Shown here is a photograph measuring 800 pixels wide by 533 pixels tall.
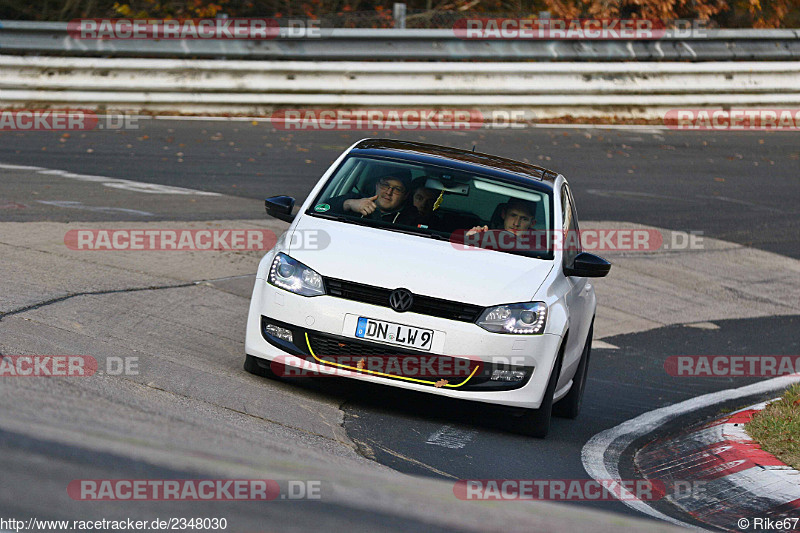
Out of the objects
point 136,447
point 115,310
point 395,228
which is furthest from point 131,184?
point 136,447

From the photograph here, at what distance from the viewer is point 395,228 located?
24.1 ft

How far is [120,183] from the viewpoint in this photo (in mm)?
13312

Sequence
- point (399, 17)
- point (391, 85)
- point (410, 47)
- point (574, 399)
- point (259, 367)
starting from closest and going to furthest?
point (259, 367) < point (574, 399) < point (391, 85) < point (410, 47) < point (399, 17)

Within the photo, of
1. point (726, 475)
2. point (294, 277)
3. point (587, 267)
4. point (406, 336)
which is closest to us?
point (726, 475)

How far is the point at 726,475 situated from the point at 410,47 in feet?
48.0

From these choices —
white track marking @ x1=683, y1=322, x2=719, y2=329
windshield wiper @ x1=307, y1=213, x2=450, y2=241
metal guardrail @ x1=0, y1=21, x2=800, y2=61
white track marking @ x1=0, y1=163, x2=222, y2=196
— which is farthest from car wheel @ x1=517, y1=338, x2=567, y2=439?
metal guardrail @ x1=0, y1=21, x2=800, y2=61

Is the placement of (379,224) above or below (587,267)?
above

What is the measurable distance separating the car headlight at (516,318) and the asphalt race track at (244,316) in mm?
569

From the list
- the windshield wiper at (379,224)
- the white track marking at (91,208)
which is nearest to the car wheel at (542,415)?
the windshield wiper at (379,224)

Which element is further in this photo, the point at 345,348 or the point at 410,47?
the point at 410,47

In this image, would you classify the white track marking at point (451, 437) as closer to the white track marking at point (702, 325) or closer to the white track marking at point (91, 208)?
the white track marking at point (702, 325)

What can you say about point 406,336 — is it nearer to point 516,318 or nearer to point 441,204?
point 516,318

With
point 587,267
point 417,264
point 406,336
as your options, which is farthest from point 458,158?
point 406,336

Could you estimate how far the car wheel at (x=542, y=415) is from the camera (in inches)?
270
